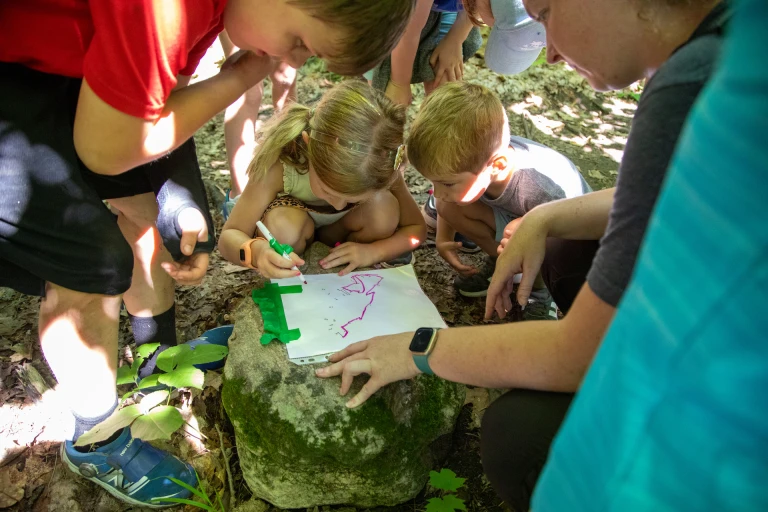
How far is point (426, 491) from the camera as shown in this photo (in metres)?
1.97

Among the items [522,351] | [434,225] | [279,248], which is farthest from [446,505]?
[434,225]

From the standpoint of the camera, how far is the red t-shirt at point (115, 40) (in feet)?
3.84

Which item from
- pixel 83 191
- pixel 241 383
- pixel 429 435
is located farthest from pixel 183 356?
pixel 429 435

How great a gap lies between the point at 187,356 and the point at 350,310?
629 millimetres

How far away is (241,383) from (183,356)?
21 centimetres

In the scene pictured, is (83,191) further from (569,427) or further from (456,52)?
(456,52)

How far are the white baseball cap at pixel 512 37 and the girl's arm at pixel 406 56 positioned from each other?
368 mm

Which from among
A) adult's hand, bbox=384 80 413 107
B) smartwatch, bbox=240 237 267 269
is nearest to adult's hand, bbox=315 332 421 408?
smartwatch, bbox=240 237 267 269

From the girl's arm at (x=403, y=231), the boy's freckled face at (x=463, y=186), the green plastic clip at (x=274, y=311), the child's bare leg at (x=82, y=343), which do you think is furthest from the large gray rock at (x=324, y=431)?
the boy's freckled face at (x=463, y=186)

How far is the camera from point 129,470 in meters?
1.84

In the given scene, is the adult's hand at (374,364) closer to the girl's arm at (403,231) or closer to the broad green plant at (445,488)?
the broad green plant at (445,488)

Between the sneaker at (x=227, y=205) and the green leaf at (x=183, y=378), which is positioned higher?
the green leaf at (x=183, y=378)

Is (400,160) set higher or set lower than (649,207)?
lower

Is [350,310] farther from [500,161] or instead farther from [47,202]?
[47,202]
